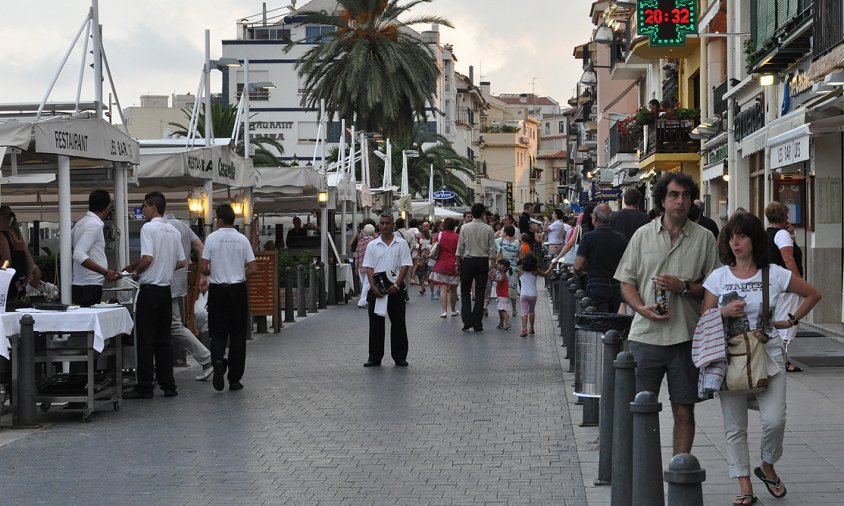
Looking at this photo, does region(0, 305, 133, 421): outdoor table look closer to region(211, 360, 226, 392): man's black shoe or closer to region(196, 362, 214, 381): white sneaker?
region(211, 360, 226, 392): man's black shoe

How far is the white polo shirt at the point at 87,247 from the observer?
12594 millimetres

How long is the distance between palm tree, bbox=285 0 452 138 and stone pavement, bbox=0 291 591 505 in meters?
25.7

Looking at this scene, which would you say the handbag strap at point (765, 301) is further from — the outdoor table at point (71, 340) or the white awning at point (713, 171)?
the white awning at point (713, 171)

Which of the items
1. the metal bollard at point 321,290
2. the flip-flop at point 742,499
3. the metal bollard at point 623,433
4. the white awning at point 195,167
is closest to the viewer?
the metal bollard at point 623,433

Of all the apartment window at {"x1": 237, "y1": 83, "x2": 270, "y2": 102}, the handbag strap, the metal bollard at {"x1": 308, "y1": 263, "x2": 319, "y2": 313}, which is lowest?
the metal bollard at {"x1": 308, "y1": 263, "x2": 319, "y2": 313}

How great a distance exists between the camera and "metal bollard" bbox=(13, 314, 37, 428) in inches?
421

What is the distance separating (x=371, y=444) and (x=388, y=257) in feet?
18.7

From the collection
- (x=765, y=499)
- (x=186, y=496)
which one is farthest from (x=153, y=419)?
(x=765, y=499)

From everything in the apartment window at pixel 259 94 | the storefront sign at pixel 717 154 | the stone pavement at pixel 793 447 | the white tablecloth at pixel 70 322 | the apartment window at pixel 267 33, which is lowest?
the stone pavement at pixel 793 447

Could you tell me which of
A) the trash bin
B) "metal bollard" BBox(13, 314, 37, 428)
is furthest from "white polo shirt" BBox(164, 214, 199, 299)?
the trash bin

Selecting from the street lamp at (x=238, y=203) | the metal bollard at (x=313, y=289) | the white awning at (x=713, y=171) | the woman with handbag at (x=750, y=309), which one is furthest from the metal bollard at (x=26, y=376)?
the white awning at (x=713, y=171)

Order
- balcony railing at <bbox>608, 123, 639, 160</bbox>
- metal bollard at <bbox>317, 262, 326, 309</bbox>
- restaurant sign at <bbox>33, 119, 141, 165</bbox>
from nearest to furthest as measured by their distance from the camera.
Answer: restaurant sign at <bbox>33, 119, 141, 165</bbox>
metal bollard at <bbox>317, 262, 326, 309</bbox>
balcony railing at <bbox>608, 123, 639, 160</bbox>

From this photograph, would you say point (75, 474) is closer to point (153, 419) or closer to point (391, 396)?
point (153, 419)

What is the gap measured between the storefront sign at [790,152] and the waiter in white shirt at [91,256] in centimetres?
837
